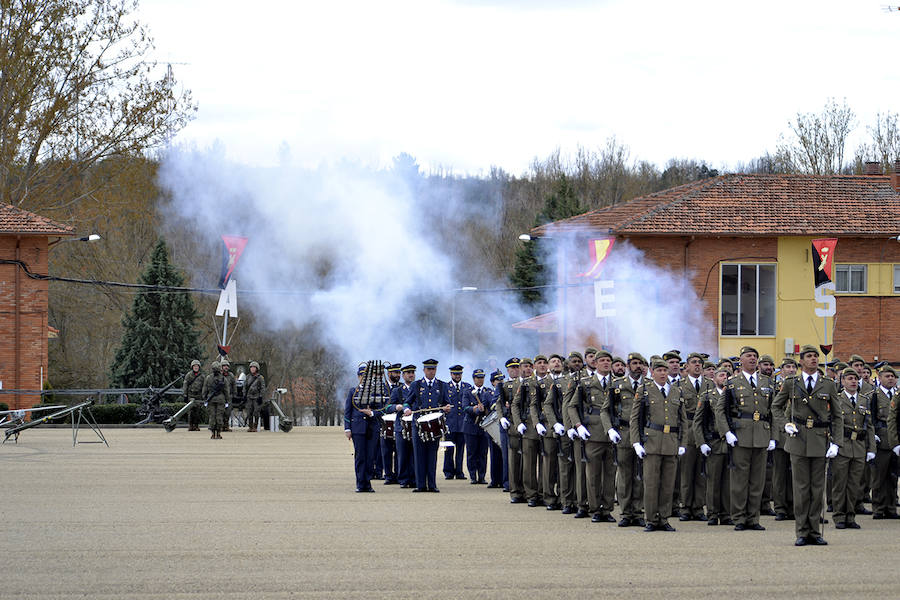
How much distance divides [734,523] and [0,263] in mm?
30011

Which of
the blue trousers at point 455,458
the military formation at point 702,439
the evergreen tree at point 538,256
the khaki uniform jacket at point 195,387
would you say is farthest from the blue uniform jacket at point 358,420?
the evergreen tree at point 538,256

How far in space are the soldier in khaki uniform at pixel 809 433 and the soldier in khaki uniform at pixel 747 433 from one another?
0.82m

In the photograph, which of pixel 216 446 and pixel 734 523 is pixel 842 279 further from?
pixel 734 523

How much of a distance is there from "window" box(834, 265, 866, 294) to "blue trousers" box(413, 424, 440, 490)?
22.5 m

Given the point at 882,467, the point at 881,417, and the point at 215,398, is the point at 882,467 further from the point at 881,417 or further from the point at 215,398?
the point at 215,398

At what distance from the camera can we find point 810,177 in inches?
1574

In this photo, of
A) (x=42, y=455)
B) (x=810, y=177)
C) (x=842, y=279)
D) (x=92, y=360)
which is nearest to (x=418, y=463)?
(x=42, y=455)

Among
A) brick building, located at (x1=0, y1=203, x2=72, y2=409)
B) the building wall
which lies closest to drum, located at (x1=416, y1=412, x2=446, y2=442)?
brick building, located at (x1=0, y1=203, x2=72, y2=409)

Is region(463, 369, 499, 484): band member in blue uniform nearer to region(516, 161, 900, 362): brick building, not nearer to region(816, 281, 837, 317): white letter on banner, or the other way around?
region(516, 161, 900, 362): brick building

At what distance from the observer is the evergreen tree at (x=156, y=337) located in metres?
47.0

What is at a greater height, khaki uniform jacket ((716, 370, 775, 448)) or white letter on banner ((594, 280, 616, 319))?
white letter on banner ((594, 280, 616, 319))

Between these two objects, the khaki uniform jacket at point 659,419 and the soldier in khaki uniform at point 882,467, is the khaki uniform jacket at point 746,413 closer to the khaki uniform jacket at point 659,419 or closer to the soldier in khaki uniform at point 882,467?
the khaki uniform jacket at point 659,419

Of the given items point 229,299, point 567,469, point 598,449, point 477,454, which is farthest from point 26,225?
point 598,449

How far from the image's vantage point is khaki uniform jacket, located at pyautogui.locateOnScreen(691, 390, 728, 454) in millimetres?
13852
